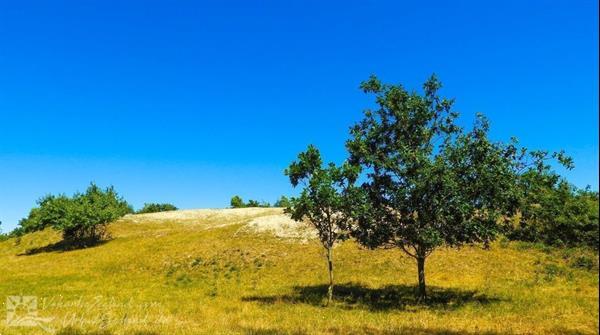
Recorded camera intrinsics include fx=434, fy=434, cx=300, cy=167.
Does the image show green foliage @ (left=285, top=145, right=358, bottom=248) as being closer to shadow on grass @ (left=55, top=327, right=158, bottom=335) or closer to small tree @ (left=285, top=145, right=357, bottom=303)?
small tree @ (left=285, top=145, right=357, bottom=303)

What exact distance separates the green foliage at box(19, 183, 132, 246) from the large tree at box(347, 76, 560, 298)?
55.7 metres

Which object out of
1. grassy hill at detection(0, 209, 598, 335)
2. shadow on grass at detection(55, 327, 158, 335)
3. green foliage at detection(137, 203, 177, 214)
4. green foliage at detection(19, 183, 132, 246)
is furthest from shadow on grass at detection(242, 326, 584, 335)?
green foliage at detection(137, 203, 177, 214)

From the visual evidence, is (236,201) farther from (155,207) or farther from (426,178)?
(426,178)

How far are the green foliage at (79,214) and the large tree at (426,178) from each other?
55.7 meters

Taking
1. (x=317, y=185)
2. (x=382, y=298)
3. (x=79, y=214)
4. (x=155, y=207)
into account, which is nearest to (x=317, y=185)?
(x=317, y=185)

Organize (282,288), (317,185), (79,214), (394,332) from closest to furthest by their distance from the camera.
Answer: (394,332) < (317,185) < (282,288) < (79,214)

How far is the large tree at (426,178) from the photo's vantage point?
2589 cm

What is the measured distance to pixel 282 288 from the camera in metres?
37.8

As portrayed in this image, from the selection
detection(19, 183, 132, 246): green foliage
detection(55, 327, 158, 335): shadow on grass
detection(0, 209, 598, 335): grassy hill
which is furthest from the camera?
detection(19, 183, 132, 246): green foliage

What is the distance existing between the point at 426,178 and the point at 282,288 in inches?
715

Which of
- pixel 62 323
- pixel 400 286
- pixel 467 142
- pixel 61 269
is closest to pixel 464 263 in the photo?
pixel 400 286

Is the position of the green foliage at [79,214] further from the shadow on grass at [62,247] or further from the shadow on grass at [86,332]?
the shadow on grass at [86,332]

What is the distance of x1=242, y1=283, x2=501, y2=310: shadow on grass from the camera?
28688mm

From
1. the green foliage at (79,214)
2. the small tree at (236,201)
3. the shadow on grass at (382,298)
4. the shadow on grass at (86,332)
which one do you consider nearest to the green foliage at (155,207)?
the small tree at (236,201)
